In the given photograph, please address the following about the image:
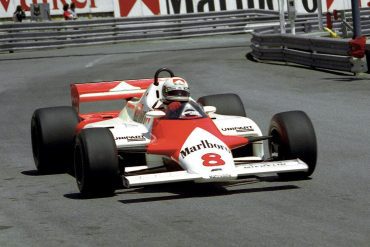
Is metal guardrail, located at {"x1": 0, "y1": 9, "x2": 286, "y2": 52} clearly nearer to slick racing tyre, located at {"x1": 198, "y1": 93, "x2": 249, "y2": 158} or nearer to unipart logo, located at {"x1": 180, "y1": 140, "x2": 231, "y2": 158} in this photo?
slick racing tyre, located at {"x1": 198, "y1": 93, "x2": 249, "y2": 158}

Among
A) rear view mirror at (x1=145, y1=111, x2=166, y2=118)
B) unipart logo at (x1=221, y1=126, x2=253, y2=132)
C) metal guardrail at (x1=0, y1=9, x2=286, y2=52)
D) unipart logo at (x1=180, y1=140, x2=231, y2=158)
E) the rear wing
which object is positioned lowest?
metal guardrail at (x1=0, y1=9, x2=286, y2=52)

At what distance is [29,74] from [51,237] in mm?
21634

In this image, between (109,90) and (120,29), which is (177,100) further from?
(120,29)

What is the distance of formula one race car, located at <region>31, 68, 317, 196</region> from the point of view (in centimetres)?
977

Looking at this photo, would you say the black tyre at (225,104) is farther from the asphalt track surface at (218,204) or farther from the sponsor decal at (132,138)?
the sponsor decal at (132,138)

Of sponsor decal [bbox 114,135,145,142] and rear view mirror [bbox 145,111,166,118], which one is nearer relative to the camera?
rear view mirror [bbox 145,111,166,118]

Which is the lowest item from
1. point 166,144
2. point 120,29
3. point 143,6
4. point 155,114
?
point 120,29

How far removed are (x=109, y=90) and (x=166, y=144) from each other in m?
3.53

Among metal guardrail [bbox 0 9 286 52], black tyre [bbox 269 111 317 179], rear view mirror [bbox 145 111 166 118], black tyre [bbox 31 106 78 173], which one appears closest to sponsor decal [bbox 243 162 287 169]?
black tyre [bbox 269 111 317 179]

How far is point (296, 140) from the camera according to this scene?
10.4 m

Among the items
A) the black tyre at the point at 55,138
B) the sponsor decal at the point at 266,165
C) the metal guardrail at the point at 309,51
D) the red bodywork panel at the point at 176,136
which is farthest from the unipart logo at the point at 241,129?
the metal guardrail at the point at 309,51

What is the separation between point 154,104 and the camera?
11328mm

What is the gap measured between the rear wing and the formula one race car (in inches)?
43.7

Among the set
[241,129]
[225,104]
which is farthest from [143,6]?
[241,129]
